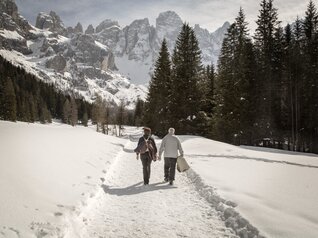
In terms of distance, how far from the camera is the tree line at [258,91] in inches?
1341

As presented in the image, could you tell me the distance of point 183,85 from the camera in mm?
39594

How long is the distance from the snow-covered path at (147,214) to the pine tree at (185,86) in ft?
88.4

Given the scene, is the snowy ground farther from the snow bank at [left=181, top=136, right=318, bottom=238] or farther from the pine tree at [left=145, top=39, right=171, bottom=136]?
the pine tree at [left=145, top=39, right=171, bottom=136]

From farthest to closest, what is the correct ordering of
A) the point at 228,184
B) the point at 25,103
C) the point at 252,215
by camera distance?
the point at 25,103
the point at 228,184
the point at 252,215

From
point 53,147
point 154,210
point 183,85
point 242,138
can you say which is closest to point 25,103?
point 183,85

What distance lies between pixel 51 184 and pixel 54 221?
243 cm

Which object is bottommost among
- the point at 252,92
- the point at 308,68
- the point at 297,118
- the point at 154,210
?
the point at 154,210

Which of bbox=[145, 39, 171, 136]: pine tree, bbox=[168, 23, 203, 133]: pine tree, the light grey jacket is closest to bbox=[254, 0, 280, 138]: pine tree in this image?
bbox=[168, 23, 203, 133]: pine tree

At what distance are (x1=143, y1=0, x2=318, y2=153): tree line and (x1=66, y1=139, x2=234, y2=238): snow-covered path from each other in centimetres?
2411

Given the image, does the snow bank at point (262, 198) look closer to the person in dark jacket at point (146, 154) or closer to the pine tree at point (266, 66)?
the person in dark jacket at point (146, 154)

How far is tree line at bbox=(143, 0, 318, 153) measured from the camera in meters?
34.1

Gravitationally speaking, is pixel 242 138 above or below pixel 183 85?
below

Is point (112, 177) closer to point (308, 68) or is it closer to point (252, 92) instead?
point (252, 92)

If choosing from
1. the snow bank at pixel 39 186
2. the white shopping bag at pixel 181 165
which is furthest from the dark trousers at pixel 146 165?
the snow bank at pixel 39 186
